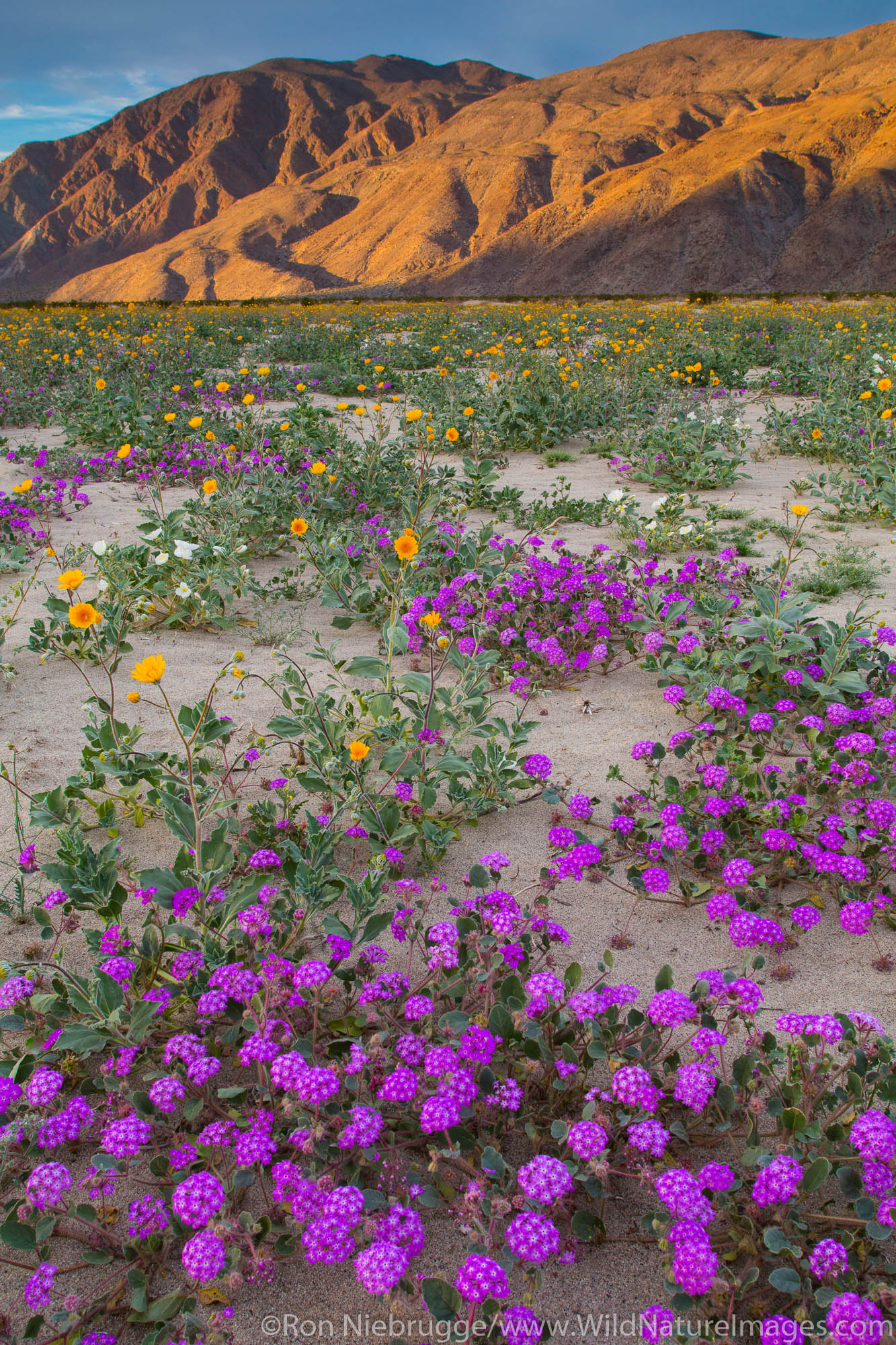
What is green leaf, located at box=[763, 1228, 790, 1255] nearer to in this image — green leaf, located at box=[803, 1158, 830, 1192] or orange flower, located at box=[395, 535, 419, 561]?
green leaf, located at box=[803, 1158, 830, 1192]

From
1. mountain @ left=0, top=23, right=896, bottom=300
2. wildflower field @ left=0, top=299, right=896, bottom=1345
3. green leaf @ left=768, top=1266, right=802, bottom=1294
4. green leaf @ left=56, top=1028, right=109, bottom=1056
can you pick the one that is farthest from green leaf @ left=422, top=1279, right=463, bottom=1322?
mountain @ left=0, top=23, right=896, bottom=300

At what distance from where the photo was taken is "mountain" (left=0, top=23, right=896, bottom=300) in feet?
171

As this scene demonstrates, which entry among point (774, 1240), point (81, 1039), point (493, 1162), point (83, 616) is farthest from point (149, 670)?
point (774, 1240)

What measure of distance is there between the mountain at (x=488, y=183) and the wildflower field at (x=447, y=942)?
5586 cm

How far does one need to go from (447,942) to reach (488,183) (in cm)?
7942

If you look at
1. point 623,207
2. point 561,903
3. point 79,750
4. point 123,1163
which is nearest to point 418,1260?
point 123,1163

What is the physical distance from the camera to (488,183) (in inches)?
2648

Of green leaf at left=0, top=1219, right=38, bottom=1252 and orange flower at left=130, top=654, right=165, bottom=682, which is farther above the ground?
orange flower at left=130, top=654, right=165, bottom=682

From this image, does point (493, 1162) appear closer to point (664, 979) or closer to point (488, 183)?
point (664, 979)

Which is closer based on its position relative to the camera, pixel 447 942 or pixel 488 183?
pixel 447 942

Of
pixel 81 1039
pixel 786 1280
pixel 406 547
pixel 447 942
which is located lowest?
pixel 786 1280

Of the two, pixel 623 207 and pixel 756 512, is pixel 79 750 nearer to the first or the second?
pixel 756 512

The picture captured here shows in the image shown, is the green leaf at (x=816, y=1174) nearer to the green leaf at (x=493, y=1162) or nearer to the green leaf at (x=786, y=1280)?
the green leaf at (x=786, y=1280)

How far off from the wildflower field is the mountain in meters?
55.9
